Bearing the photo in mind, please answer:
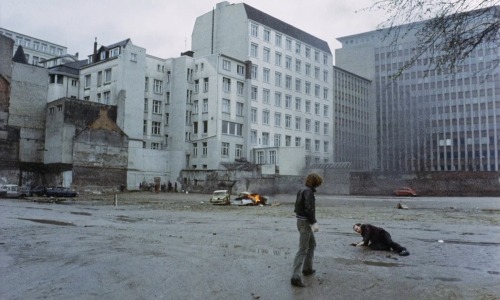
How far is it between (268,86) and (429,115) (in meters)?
25.2

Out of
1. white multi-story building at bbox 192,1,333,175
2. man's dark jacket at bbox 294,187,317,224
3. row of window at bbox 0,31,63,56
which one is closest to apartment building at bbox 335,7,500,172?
white multi-story building at bbox 192,1,333,175

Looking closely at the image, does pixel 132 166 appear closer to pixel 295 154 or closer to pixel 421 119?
pixel 295 154

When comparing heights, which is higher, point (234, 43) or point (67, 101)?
point (234, 43)

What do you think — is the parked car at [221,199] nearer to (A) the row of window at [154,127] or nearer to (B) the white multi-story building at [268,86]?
(B) the white multi-story building at [268,86]

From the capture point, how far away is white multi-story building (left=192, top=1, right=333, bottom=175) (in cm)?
6519

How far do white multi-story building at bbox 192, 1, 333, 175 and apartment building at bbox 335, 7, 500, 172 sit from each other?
434 inches

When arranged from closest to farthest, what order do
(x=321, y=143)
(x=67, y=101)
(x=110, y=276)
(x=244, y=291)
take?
(x=244, y=291) → (x=110, y=276) → (x=67, y=101) → (x=321, y=143)

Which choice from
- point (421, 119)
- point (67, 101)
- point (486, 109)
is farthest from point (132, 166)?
point (486, 109)

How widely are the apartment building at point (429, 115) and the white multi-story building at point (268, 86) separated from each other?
11025 mm

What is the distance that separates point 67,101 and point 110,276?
50751mm

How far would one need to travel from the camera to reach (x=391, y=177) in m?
60.3

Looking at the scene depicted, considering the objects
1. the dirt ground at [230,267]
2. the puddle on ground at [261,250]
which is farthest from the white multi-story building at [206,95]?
the puddle on ground at [261,250]

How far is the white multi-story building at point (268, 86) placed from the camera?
65188mm

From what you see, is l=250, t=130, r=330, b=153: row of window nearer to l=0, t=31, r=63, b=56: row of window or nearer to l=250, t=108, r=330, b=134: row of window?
l=250, t=108, r=330, b=134: row of window
